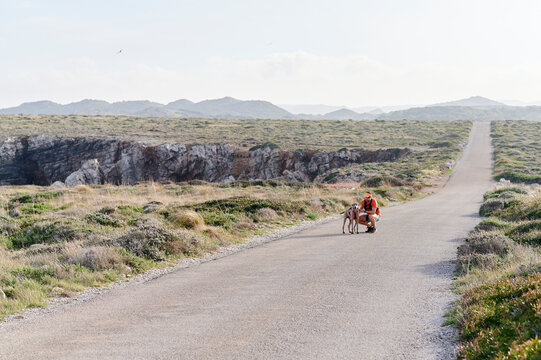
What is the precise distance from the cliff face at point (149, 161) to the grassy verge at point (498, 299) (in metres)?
45.4

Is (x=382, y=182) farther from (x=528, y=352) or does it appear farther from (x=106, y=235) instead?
(x=528, y=352)

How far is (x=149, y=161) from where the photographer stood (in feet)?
202

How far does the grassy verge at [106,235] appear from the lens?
10453 millimetres

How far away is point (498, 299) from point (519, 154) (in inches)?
2637

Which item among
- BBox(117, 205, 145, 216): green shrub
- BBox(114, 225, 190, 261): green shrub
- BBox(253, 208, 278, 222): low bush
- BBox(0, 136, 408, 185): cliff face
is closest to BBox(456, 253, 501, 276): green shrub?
BBox(114, 225, 190, 261): green shrub

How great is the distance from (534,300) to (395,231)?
39.5 ft

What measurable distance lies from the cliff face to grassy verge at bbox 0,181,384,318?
102 feet

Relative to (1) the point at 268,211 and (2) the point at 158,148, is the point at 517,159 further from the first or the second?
(1) the point at 268,211

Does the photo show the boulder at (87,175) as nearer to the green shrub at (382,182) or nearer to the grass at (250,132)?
the grass at (250,132)

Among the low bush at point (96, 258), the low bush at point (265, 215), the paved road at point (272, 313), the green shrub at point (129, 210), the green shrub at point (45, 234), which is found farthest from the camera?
the green shrub at point (129, 210)

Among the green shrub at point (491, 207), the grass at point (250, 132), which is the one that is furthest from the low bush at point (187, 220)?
the grass at point (250, 132)

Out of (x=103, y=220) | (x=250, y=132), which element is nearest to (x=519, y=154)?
(x=250, y=132)

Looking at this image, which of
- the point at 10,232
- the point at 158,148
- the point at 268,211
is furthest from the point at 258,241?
the point at 158,148

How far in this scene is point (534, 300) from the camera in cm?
601
